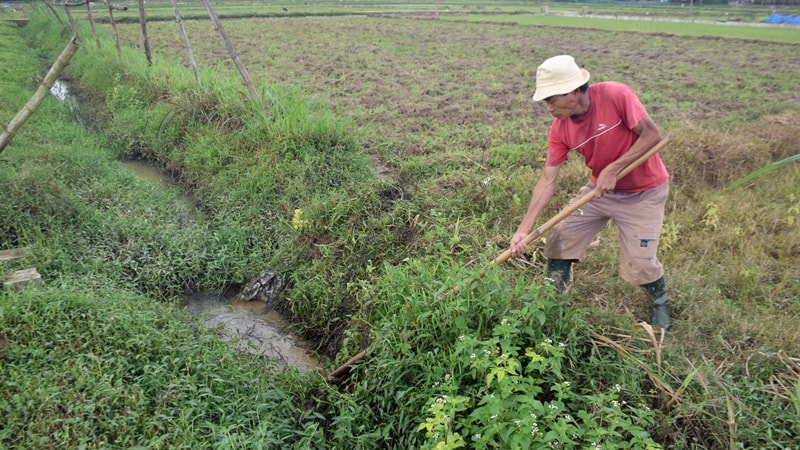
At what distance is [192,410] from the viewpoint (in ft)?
8.79

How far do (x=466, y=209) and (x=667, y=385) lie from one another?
8.13 ft

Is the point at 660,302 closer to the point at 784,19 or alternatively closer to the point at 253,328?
the point at 253,328

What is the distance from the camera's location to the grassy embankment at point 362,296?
8.20 ft

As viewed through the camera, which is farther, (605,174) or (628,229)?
(628,229)

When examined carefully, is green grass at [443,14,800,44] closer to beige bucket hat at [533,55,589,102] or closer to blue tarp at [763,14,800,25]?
blue tarp at [763,14,800,25]

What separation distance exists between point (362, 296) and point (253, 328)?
0.98 meters

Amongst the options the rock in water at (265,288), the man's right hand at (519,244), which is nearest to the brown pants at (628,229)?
the man's right hand at (519,244)

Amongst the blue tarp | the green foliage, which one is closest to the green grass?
the blue tarp

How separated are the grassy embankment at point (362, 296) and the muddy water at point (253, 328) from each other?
0.19 metres

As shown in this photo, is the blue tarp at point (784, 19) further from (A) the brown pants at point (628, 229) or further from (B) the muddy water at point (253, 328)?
(B) the muddy water at point (253, 328)

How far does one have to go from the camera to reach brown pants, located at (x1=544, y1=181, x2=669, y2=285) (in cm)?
313

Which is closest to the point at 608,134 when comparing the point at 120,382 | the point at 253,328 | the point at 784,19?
the point at 253,328

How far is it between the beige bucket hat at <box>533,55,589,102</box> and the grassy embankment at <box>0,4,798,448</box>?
107 centimetres

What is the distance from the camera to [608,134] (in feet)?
9.81
